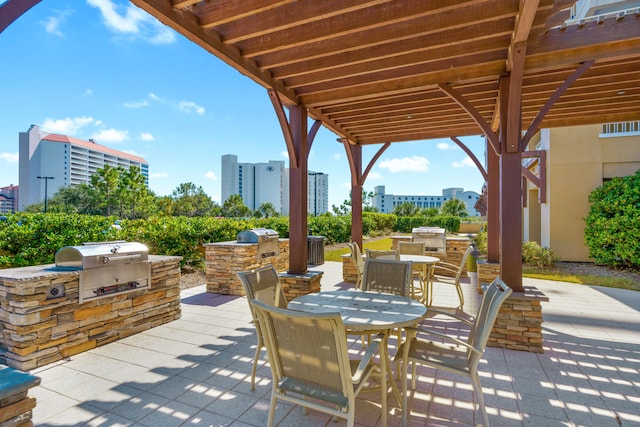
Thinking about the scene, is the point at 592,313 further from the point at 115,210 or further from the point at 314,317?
the point at 115,210

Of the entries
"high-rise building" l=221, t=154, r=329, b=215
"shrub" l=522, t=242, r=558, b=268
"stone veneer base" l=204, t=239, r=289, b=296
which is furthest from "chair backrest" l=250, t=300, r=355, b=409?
"high-rise building" l=221, t=154, r=329, b=215

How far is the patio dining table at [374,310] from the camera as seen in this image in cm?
203

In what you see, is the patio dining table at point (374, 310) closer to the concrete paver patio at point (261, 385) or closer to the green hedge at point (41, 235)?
the concrete paver patio at point (261, 385)

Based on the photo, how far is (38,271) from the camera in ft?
10.0

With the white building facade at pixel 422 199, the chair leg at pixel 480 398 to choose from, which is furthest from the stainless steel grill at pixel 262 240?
the white building facade at pixel 422 199

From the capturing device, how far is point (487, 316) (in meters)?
2.02

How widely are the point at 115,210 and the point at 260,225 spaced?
115 feet

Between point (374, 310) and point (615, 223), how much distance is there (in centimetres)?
820

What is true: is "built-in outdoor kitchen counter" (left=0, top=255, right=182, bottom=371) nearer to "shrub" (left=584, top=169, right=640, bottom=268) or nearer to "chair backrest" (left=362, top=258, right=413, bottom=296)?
"chair backrest" (left=362, top=258, right=413, bottom=296)

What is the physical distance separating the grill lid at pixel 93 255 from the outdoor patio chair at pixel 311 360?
96.7 inches

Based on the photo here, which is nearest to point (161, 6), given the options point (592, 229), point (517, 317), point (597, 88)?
point (517, 317)

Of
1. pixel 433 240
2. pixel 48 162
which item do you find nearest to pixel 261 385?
pixel 433 240

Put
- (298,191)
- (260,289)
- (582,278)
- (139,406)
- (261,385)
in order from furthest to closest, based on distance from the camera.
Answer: (582,278) < (298,191) < (260,289) < (261,385) < (139,406)

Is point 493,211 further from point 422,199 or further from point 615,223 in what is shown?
point 422,199
